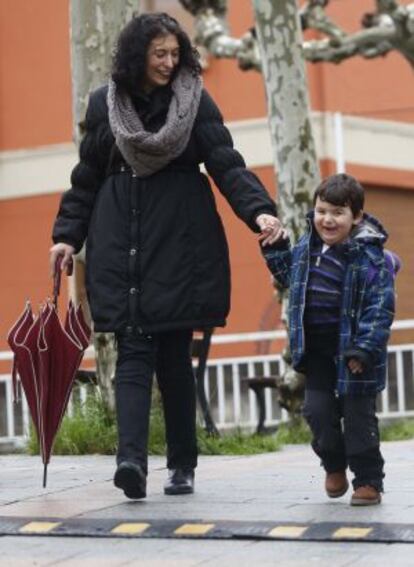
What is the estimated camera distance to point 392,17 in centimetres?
1848

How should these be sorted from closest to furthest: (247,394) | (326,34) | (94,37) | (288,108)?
1. (94,37)
2. (288,108)
3. (247,394)
4. (326,34)

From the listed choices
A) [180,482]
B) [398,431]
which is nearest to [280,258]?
[180,482]

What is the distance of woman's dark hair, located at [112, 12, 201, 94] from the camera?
778 cm

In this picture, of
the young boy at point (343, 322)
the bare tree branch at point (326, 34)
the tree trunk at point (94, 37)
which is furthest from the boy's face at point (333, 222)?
the bare tree branch at point (326, 34)

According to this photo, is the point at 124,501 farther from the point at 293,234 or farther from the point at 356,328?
the point at 293,234

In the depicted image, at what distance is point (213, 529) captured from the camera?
677 cm

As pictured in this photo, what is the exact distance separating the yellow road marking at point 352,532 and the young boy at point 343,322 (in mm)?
702

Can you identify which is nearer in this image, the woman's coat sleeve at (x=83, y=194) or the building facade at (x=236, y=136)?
the woman's coat sleeve at (x=83, y=194)

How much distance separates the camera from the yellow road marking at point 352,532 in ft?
21.4

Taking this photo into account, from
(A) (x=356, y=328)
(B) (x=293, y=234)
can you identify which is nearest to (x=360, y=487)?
(A) (x=356, y=328)

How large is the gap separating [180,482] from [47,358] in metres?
0.81

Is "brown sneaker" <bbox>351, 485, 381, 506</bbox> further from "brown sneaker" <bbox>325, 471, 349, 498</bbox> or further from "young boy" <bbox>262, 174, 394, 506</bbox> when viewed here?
"brown sneaker" <bbox>325, 471, 349, 498</bbox>

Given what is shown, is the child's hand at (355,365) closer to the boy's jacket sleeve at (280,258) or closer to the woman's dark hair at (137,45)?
the boy's jacket sleeve at (280,258)

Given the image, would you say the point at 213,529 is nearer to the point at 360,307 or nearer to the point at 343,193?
the point at 360,307
